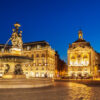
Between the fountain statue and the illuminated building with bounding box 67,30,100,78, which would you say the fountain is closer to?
the fountain statue

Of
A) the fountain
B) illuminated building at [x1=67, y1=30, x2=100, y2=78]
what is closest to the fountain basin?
the fountain

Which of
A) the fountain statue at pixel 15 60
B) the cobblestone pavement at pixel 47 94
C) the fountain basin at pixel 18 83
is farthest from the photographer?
the fountain statue at pixel 15 60

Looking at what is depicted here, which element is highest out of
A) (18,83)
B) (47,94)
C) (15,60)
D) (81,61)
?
(81,61)

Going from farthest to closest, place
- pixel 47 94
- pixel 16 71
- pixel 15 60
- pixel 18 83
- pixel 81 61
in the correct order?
1. pixel 81 61
2. pixel 16 71
3. pixel 15 60
4. pixel 18 83
5. pixel 47 94

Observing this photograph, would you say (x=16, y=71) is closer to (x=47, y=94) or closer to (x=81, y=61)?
(x=47, y=94)

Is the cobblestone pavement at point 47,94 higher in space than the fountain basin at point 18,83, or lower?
lower

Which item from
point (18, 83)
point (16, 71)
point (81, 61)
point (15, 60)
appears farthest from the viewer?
point (81, 61)

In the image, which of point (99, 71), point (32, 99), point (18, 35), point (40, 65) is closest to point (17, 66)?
point (18, 35)

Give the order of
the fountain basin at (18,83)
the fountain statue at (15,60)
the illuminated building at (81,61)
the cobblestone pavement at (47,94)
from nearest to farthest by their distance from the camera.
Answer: the cobblestone pavement at (47,94) → the fountain basin at (18,83) → the fountain statue at (15,60) → the illuminated building at (81,61)

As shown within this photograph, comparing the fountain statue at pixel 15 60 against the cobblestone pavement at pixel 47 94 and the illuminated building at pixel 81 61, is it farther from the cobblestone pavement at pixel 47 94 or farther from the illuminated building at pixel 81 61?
the illuminated building at pixel 81 61

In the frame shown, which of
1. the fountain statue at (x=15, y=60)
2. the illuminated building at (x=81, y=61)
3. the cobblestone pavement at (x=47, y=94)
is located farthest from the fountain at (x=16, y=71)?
the illuminated building at (x=81, y=61)

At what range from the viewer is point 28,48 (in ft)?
324

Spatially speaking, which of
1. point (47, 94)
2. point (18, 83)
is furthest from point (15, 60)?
point (47, 94)

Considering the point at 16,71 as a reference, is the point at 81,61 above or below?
above
